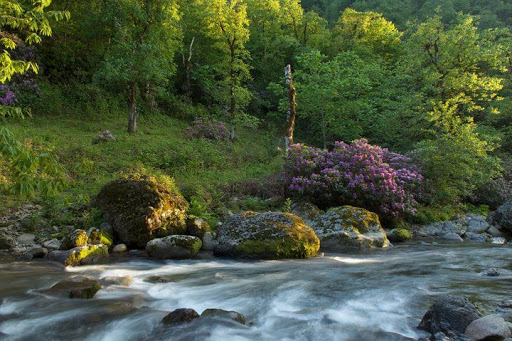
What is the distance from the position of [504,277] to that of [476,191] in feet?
37.1

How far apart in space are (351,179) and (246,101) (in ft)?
41.7

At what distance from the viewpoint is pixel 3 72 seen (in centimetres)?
Result: 467

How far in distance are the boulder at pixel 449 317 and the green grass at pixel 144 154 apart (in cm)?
885

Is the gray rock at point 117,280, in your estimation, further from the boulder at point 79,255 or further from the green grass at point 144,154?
the green grass at point 144,154

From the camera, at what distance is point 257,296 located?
22.3 ft

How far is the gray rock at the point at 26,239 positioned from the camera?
923cm

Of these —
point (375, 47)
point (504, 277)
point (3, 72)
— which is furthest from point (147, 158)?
point (375, 47)

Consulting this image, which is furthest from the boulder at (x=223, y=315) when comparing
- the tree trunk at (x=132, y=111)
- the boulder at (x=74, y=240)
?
the tree trunk at (x=132, y=111)

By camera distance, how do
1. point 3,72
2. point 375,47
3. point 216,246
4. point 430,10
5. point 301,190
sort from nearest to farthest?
point 3,72
point 216,246
point 301,190
point 375,47
point 430,10

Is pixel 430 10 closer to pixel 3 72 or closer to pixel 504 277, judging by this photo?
pixel 504 277

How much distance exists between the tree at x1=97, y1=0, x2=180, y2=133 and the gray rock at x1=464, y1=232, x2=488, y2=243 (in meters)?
15.3

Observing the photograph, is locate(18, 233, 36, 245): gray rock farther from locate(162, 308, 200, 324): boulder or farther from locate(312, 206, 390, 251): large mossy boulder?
locate(312, 206, 390, 251): large mossy boulder

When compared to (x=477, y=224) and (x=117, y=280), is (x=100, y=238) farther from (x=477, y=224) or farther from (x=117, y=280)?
(x=477, y=224)

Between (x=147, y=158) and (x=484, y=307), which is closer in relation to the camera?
(x=484, y=307)
